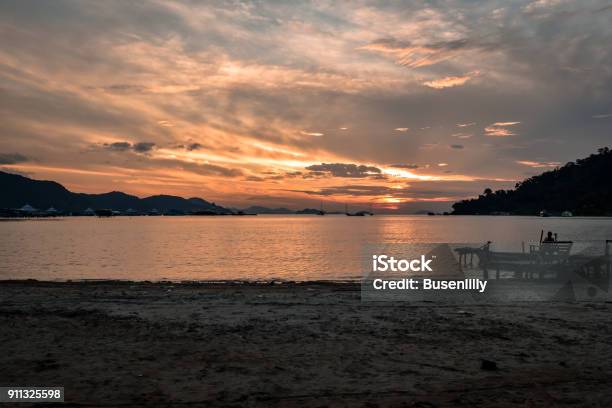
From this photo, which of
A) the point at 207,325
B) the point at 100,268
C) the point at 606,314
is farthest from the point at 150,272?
the point at 606,314

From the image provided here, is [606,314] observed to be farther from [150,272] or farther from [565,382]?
[150,272]

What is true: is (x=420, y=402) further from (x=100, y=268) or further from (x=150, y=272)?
(x=100, y=268)

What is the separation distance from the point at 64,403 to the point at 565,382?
334 inches

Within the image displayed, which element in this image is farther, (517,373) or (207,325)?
(207,325)

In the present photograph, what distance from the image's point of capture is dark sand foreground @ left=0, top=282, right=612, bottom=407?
322 inches

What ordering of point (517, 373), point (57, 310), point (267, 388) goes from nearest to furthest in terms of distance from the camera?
1. point (267, 388)
2. point (517, 373)
3. point (57, 310)

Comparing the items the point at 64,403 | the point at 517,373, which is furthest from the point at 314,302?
the point at 64,403

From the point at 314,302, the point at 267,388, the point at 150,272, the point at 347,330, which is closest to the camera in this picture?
the point at 267,388

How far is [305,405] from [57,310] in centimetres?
1137

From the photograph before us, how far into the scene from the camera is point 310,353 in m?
→ 10.8

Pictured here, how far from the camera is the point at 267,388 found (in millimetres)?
8469

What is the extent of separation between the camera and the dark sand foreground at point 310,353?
8172 mm

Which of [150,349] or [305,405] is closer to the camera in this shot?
[305,405]

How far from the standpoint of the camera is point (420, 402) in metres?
7.82
